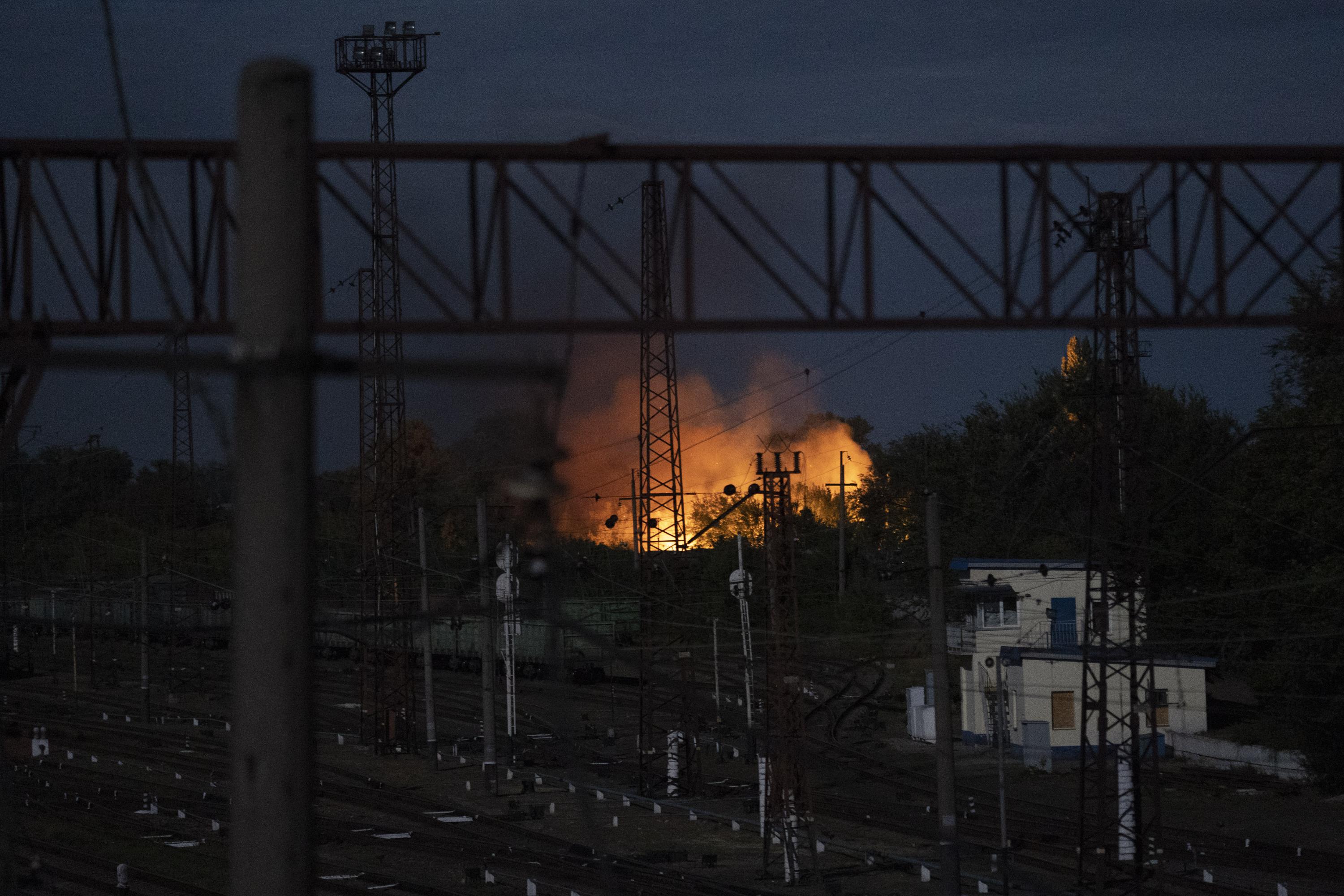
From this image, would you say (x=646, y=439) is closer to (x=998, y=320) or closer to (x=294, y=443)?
(x=998, y=320)

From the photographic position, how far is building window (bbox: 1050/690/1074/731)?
135 feet

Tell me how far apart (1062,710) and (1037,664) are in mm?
1491

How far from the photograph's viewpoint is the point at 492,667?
32.4 m

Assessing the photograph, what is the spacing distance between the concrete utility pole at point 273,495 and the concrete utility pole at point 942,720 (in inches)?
587

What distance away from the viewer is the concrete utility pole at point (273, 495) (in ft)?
13.1

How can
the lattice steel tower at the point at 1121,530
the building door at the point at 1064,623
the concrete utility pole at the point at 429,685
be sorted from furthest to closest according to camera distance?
1. the building door at the point at 1064,623
2. the concrete utility pole at the point at 429,685
3. the lattice steel tower at the point at 1121,530

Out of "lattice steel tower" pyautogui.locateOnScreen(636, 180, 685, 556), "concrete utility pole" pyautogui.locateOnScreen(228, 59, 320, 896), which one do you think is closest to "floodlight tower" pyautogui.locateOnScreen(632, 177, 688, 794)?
"lattice steel tower" pyautogui.locateOnScreen(636, 180, 685, 556)

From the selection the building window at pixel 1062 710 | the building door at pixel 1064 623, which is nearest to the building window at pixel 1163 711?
the building window at pixel 1062 710

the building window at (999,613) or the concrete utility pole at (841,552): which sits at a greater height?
the concrete utility pole at (841,552)

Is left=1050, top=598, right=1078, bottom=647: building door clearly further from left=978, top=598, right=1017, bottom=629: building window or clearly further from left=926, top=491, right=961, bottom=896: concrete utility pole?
left=926, top=491, right=961, bottom=896: concrete utility pole

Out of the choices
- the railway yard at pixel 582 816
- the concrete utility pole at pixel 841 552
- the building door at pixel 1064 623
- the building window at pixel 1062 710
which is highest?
the concrete utility pole at pixel 841 552

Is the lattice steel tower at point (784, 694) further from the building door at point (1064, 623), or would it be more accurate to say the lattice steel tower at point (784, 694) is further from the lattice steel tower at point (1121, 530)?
the building door at point (1064, 623)

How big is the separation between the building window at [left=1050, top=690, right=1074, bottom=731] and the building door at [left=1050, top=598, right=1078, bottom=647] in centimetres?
140

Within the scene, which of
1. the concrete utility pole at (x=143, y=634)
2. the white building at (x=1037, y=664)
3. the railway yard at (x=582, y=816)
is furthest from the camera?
the white building at (x=1037, y=664)
